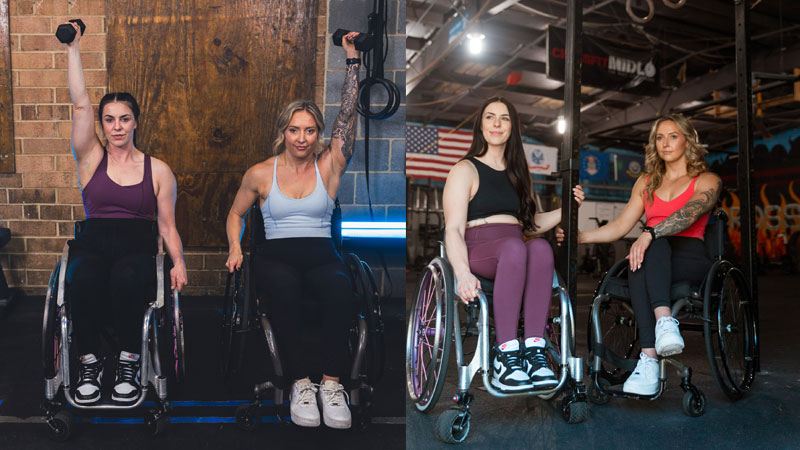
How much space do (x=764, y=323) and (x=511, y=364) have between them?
13.6 feet

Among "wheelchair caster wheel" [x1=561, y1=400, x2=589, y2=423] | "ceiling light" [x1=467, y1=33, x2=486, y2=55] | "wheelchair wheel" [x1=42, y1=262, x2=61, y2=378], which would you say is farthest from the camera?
"ceiling light" [x1=467, y1=33, x2=486, y2=55]

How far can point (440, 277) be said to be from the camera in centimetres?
222

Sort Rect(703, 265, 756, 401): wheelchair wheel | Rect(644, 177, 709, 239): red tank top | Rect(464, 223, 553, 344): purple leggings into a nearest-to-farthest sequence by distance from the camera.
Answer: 1. Rect(464, 223, 553, 344): purple leggings
2. Rect(703, 265, 756, 401): wheelchair wheel
3. Rect(644, 177, 709, 239): red tank top

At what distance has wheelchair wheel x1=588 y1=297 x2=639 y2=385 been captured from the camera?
2.56m

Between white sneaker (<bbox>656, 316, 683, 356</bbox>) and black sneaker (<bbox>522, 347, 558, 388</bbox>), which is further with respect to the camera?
white sneaker (<bbox>656, 316, 683, 356</bbox>)

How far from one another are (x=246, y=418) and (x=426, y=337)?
0.83 meters

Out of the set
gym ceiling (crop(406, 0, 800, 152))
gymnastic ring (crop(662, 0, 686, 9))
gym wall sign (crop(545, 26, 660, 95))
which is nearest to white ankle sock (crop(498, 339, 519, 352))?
gymnastic ring (crop(662, 0, 686, 9))

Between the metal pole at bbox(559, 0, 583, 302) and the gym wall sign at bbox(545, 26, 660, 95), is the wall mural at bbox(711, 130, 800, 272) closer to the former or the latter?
the gym wall sign at bbox(545, 26, 660, 95)

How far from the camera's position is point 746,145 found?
309cm

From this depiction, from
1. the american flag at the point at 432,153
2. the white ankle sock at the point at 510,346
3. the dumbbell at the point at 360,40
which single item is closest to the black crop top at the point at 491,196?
the white ankle sock at the point at 510,346

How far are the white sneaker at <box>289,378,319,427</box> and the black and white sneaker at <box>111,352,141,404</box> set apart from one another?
0.52m

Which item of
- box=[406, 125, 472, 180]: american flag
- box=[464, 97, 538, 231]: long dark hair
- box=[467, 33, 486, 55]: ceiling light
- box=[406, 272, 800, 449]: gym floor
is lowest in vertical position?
box=[406, 272, 800, 449]: gym floor

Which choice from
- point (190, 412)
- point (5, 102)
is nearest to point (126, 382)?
point (190, 412)

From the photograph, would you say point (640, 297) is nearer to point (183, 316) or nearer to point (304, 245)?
point (304, 245)
